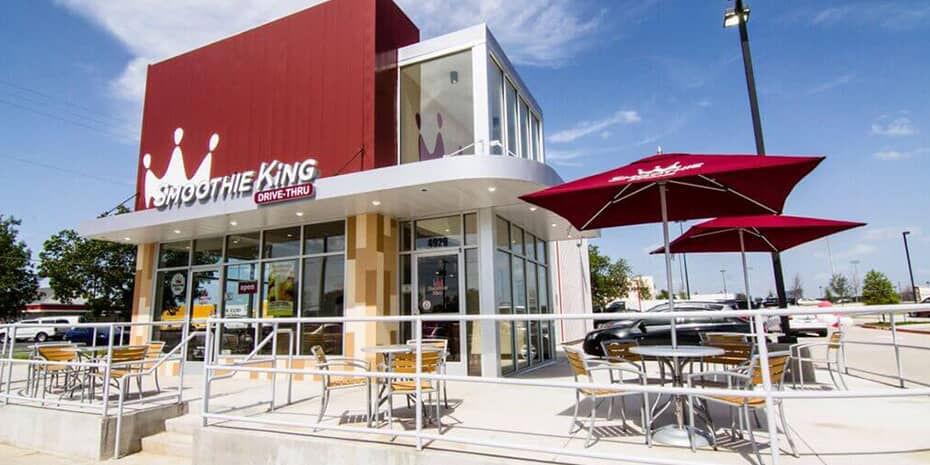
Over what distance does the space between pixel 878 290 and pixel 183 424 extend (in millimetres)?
36554

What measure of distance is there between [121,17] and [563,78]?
11.8 metres

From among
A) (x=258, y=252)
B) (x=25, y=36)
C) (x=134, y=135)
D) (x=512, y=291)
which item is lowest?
(x=512, y=291)

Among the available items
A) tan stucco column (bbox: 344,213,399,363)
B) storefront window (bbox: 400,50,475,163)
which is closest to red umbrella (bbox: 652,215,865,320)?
storefront window (bbox: 400,50,475,163)

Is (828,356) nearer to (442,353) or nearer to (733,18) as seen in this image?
(442,353)

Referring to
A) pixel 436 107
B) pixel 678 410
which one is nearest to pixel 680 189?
pixel 678 410

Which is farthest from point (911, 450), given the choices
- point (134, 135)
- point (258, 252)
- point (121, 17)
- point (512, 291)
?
point (121, 17)

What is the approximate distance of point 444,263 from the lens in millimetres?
9602

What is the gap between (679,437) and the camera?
4.00 meters

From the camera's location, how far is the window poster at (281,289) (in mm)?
10180

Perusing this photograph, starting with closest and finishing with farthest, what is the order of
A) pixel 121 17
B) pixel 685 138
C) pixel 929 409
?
pixel 929 409 → pixel 121 17 → pixel 685 138

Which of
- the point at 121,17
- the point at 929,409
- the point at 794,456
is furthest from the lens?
the point at 121,17

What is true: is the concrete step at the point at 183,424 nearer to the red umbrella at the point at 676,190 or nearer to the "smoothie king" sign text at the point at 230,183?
the "smoothie king" sign text at the point at 230,183

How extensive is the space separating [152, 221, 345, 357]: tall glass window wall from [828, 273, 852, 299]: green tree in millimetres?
65135

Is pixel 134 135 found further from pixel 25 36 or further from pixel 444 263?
pixel 444 263
